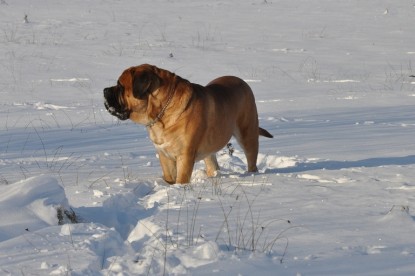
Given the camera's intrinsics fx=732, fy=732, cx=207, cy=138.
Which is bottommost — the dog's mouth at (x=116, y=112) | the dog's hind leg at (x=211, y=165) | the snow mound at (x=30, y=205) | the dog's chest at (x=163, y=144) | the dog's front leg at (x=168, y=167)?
the dog's hind leg at (x=211, y=165)

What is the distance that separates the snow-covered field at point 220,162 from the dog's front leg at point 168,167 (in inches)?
3.4

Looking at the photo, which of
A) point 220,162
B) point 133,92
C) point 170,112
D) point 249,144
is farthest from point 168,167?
point 220,162

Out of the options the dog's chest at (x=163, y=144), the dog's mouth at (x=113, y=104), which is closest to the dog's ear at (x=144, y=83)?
the dog's mouth at (x=113, y=104)

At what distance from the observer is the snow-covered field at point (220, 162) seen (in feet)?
11.2

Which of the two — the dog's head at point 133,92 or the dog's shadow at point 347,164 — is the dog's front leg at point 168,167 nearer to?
the dog's head at point 133,92

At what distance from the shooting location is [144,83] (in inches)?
228

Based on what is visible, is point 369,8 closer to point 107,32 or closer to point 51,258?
point 107,32

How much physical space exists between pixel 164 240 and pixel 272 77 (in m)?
10.2

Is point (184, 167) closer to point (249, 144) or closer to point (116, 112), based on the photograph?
point (116, 112)

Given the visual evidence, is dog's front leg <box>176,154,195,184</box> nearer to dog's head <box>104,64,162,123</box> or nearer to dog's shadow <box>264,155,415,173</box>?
dog's head <box>104,64,162,123</box>

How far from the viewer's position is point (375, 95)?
38.2 ft

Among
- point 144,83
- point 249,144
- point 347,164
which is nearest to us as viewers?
point 144,83

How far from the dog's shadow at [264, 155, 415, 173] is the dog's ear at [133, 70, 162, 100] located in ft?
4.66

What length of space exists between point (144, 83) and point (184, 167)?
756 millimetres
